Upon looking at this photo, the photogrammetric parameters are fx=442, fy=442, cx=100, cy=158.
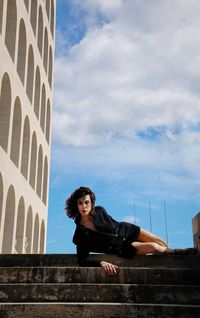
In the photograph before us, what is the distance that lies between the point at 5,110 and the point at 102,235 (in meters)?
15.2

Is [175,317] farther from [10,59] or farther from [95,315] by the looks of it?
[10,59]

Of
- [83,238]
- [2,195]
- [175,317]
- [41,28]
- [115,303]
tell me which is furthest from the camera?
[41,28]

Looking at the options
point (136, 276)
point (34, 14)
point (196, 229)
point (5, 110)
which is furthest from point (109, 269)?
point (34, 14)

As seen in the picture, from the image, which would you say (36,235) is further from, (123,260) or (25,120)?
(123,260)

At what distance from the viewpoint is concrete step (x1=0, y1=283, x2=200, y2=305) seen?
178 inches

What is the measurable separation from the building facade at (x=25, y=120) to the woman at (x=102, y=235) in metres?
12.7

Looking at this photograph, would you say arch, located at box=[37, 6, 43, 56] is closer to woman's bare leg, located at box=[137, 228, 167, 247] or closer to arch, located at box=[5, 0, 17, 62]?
arch, located at box=[5, 0, 17, 62]

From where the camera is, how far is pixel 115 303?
4414mm

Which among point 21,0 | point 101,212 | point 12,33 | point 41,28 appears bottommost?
point 101,212

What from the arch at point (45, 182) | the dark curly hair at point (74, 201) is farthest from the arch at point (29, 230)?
the dark curly hair at point (74, 201)

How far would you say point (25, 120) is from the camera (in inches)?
952

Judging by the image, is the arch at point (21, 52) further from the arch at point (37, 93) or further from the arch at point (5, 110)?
the arch at point (37, 93)

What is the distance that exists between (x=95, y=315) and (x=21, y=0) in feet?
70.9

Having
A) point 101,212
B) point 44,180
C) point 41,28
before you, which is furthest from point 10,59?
point 101,212
